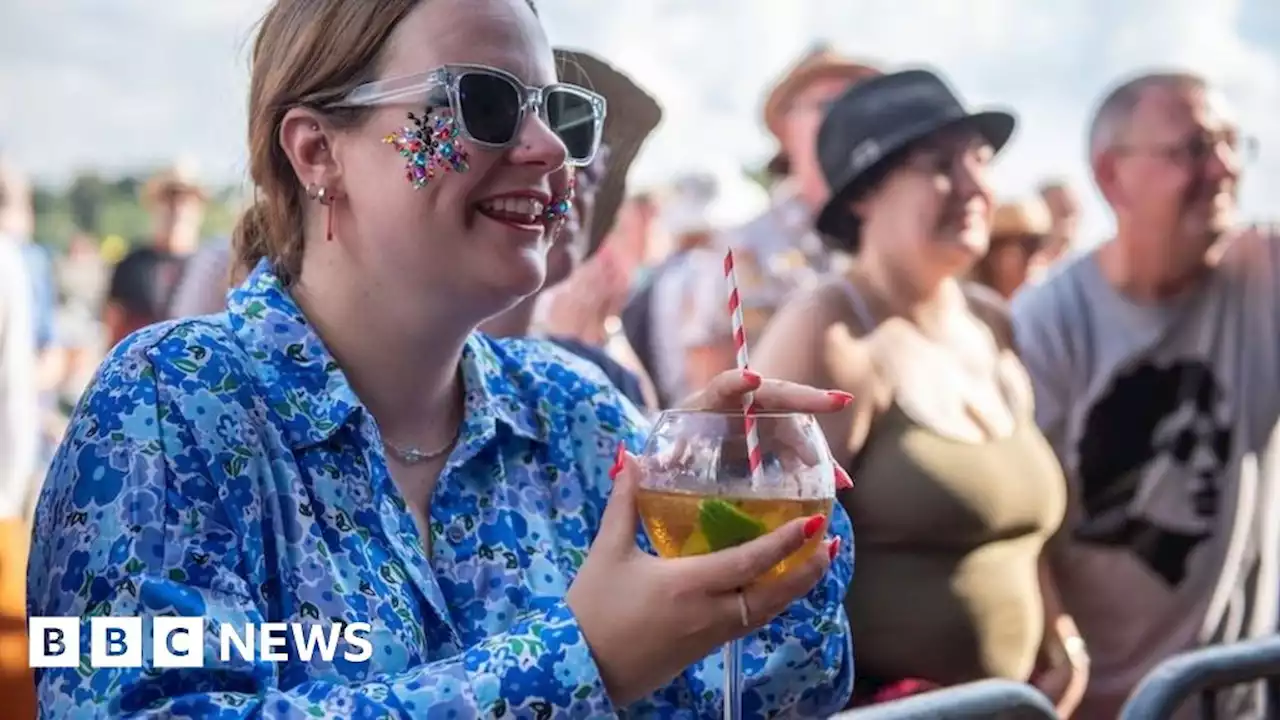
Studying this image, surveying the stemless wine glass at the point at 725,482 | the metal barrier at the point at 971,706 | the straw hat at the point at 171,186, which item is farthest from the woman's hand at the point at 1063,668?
the straw hat at the point at 171,186

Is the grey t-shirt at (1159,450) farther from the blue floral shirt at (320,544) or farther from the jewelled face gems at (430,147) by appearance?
the jewelled face gems at (430,147)

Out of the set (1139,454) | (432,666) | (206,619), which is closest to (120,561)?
(206,619)

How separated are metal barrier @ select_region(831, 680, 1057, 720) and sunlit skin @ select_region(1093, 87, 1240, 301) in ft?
5.15

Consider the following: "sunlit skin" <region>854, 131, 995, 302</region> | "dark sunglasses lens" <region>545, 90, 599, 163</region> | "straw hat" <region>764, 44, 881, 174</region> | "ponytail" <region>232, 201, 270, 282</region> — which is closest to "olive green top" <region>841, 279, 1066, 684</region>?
"sunlit skin" <region>854, 131, 995, 302</region>

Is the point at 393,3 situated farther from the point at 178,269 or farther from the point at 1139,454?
the point at 178,269

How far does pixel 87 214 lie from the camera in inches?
133

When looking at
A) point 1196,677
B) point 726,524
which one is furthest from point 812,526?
point 1196,677

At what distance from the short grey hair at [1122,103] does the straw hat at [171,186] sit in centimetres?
206

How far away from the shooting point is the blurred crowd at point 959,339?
1992 mm

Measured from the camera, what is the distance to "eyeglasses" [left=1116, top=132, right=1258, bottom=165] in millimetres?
2605

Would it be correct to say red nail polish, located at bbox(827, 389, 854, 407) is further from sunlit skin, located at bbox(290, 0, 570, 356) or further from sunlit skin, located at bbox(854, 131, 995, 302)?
sunlit skin, located at bbox(854, 131, 995, 302)

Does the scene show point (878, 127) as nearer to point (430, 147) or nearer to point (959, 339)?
point (959, 339)

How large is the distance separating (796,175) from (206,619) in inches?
99.9

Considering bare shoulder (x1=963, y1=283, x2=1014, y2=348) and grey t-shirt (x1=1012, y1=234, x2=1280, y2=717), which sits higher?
bare shoulder (x1=963, y1=283, x2=1014, y2=348)
